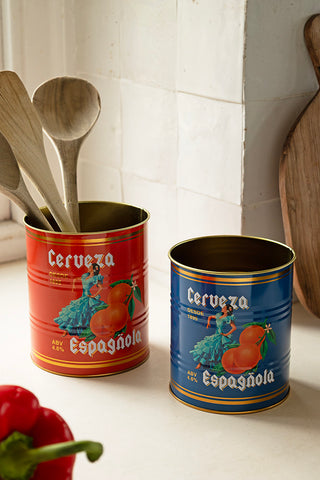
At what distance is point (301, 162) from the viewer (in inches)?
37.3

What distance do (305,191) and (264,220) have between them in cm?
6

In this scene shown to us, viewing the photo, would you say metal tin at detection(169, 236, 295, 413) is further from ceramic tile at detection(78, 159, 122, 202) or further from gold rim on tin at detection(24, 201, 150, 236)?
ceramic tile at detection(78, 159, 122, 202)

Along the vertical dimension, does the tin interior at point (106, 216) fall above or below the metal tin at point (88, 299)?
above

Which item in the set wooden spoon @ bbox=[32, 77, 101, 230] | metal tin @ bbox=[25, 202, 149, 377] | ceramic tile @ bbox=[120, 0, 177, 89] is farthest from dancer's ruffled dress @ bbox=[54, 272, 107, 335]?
ceramic tile @ bbox=[120, 0, 177, 89]

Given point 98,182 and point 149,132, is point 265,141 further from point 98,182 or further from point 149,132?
point 98,182

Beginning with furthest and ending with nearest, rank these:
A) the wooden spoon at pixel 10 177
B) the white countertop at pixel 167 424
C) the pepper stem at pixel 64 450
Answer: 1. the wooden spoon at pixel 10 177
2. the white countertop at pixel 167 424
3. the pepper stem at pixel 64 450

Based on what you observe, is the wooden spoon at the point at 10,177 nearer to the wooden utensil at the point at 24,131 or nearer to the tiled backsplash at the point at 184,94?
the wooden utensil at the point at 24,131

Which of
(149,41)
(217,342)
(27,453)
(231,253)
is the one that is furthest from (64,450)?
(149,41)

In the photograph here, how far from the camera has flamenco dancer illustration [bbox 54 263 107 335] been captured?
2.60ft

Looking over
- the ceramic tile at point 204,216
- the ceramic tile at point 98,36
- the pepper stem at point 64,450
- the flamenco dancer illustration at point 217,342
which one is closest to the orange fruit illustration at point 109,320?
the flamenco dancer illustration at point 217,342

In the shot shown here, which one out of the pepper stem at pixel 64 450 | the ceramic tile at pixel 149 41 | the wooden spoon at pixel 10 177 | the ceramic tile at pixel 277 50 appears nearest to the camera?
the pepper stem at pixel 64 450

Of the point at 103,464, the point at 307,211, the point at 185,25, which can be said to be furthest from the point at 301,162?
the point at 103,464

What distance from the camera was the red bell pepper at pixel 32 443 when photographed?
48cm

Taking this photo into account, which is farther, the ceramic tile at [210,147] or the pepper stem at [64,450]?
the ceramic tile at [210,147]
